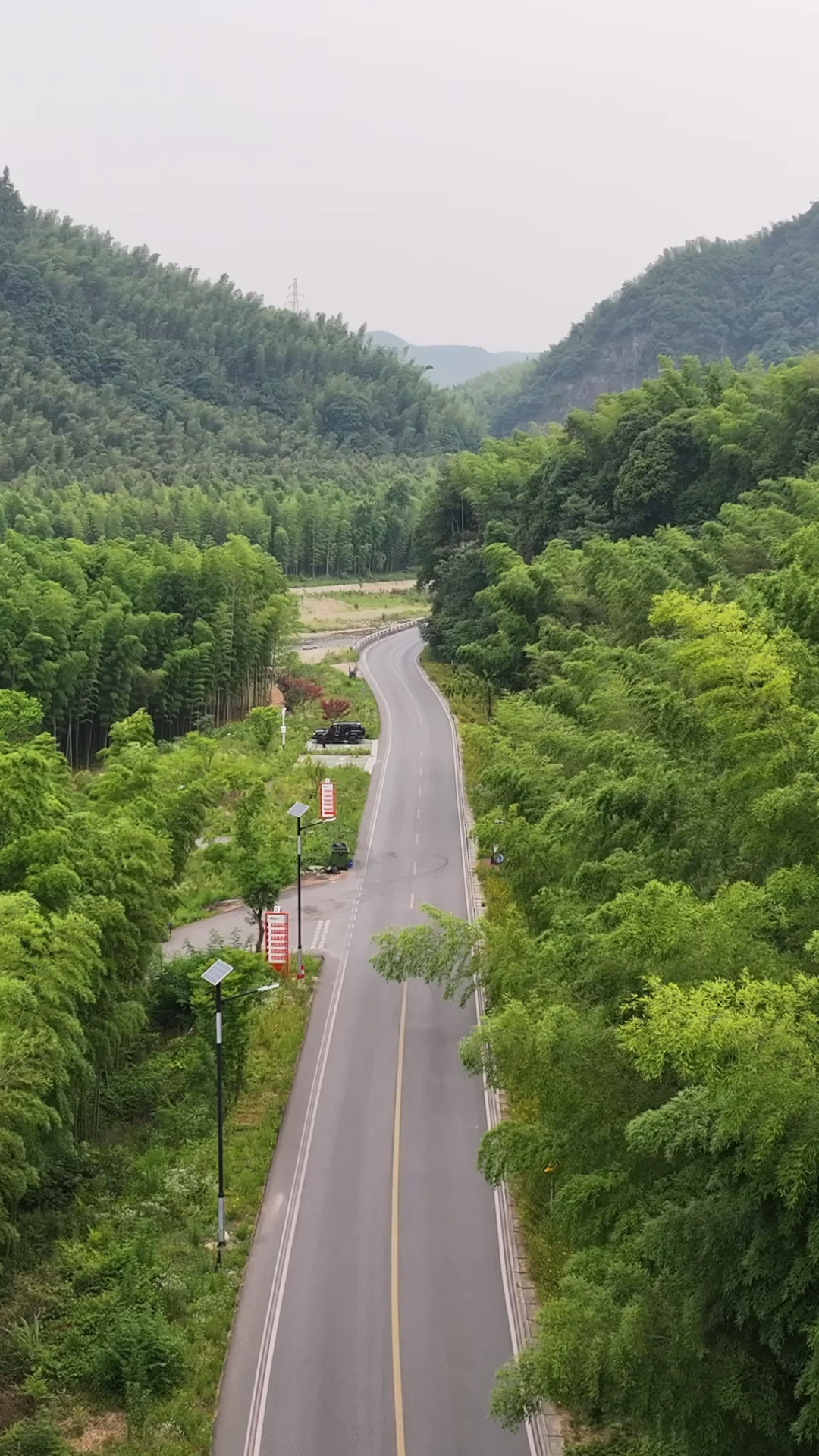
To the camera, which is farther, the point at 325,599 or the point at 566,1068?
the point at 325,599

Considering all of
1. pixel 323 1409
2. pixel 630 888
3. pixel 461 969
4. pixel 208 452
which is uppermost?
pixel 208 452

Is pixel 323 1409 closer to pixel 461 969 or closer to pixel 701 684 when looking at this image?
pixel 461 969

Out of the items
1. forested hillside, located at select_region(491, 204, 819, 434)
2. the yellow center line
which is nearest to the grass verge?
the yellow center line

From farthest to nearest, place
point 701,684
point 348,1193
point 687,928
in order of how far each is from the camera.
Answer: point 348,1193 → point 701,684 → point 687,928

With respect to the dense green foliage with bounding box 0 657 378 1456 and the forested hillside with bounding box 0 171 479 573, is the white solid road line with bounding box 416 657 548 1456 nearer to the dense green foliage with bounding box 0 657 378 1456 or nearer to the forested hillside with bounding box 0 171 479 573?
the dense green foliage with bounding box 0 657 378 1456

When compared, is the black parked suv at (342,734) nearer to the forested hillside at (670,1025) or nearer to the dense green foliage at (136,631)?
the dense green foliage at (136,631)

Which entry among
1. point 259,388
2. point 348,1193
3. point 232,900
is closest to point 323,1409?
point 348,1193
